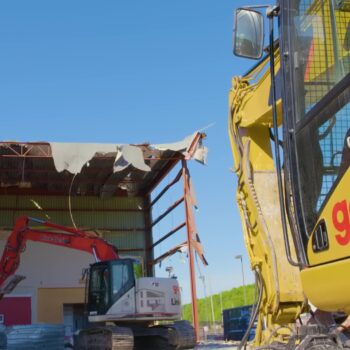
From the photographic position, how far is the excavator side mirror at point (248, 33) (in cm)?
440

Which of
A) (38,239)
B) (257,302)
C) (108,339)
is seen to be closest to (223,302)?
(38,239)

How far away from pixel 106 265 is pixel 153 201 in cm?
1185

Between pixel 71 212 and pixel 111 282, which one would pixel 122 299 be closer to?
pixel 111 282

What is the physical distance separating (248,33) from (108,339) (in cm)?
1447

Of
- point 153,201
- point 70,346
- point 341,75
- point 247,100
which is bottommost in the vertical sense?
point 70,346

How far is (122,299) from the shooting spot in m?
18.2

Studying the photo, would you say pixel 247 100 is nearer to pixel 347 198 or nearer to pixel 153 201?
pixel 347 198

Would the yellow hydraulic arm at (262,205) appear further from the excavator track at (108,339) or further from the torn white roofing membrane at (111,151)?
the torn white roofing membrane at (111,151)

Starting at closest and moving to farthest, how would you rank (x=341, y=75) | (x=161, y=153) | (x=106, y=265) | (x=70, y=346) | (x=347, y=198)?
(x=347, y=198)
(x=341, y=75)
(x=106, y=265)
(x=70, y=346)
(x=161, y=153)

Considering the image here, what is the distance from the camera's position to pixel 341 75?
12.5 feet

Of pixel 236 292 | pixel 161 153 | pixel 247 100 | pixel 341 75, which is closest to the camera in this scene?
pixel 341 75

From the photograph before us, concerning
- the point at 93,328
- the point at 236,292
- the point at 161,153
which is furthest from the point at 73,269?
the point at 236,292

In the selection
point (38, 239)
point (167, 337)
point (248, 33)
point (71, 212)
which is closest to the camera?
point (248, 33)

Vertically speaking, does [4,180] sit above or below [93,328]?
above
